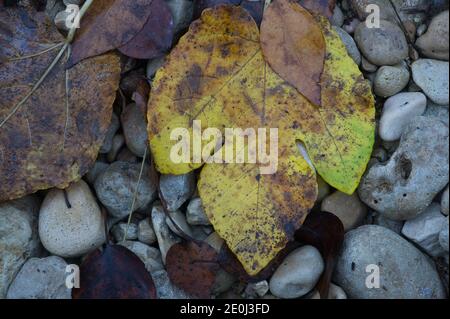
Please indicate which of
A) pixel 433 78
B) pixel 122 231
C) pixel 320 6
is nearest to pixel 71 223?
pixel 122 231

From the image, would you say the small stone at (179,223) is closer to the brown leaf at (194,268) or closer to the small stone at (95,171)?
the brown leaf at (194,268)

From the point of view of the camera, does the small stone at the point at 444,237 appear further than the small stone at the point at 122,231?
No

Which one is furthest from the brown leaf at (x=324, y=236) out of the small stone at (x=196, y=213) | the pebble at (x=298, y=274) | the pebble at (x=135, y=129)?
the pebble at (x=135, y=129)

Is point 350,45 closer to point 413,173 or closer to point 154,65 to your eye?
point 413,173

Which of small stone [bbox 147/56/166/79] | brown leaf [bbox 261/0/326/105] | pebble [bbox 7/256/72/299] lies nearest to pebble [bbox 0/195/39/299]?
pebble [bbox 7/256/72/299]

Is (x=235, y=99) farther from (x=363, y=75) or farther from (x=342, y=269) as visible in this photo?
(x=342, y=269)

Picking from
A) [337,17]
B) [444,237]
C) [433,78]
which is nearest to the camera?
[444,237]
